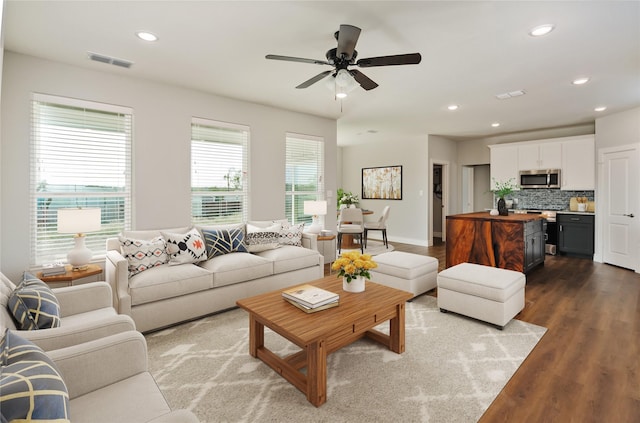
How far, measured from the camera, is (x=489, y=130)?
22.5ft

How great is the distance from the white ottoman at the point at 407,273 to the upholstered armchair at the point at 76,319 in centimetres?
274

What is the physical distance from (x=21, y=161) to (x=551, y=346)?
5.08 meters

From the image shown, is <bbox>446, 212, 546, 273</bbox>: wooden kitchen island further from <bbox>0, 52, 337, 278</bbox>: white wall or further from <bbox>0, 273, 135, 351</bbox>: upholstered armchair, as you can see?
<bbox>0, 273, 135, 351</bbox>: upholstered armchair

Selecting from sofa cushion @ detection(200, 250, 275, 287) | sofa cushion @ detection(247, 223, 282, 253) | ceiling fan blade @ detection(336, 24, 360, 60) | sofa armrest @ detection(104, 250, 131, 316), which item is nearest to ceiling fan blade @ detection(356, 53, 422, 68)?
ceiling fan blade @ detection(336, 24, 360, 60)

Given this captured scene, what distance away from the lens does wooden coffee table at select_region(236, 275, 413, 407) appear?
1.90 metres

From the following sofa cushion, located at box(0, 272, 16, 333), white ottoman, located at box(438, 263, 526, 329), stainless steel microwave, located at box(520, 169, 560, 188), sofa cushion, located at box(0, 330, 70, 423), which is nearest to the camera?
sofa cushion, located at box(0, 330, 70, 423)

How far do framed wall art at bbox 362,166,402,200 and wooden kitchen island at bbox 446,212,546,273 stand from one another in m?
→ 3.17

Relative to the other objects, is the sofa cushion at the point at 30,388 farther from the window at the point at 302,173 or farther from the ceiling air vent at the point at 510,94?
the ceiling air vent at the point at 510,94

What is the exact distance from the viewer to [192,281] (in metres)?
3.06

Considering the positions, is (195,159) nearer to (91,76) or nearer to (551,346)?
(91,76)

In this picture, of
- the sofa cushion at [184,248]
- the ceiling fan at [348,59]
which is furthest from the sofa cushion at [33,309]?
the ceiling fan at [348,59]

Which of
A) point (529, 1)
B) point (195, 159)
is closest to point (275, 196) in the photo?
point (195, 159)

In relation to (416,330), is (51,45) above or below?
above

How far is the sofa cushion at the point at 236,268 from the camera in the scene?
328 cm
